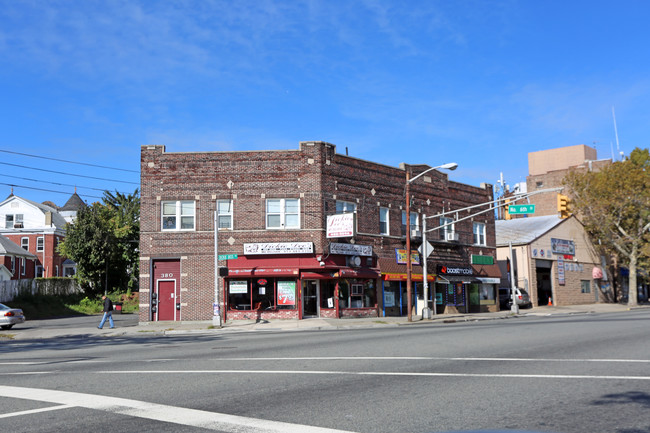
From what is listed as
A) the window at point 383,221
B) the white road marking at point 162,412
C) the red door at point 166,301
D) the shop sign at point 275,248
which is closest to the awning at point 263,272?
the shop sign at point 275,248

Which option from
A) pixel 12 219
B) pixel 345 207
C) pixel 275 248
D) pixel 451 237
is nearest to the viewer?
pixel 275 248

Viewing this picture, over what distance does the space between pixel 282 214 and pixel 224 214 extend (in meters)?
3.05

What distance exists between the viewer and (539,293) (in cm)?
4644

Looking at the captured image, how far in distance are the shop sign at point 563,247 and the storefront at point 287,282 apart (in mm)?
22927

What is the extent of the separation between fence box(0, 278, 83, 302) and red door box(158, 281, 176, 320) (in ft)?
66.6

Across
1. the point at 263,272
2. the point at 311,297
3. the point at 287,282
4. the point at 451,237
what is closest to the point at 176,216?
the point at 263,272

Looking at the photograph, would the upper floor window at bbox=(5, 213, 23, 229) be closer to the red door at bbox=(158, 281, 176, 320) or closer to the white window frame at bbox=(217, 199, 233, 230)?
the red door at bbox=(158, 281, 176, 320)

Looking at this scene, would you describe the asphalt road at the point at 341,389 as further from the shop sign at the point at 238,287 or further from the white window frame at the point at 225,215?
the white window frame at the point at 225,215

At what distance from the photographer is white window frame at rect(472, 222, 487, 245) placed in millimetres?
40031

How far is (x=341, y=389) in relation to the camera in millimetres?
8102

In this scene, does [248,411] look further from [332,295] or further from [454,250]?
[454,250]

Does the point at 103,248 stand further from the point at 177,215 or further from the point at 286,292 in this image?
the point at 286,292

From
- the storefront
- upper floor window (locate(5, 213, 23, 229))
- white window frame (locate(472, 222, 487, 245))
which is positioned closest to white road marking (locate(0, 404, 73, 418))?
the storefront

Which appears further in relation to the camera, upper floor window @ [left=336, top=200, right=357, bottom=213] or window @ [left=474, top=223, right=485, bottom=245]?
window @ [left=474, top=223, right=485, bottom=245]
